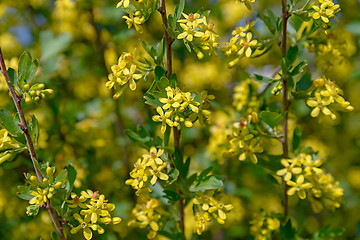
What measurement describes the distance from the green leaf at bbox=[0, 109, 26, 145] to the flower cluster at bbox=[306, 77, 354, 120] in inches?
37.6

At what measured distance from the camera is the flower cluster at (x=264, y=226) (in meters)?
1.60

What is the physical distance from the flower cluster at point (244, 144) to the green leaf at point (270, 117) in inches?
2.9

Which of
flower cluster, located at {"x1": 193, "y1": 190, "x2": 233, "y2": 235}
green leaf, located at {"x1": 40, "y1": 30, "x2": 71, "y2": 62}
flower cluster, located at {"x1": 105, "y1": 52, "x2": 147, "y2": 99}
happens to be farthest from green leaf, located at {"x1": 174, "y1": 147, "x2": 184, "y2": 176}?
green leaf, located at {"x1": 40, "y1": 30, "x2": 71, "y2": 62}

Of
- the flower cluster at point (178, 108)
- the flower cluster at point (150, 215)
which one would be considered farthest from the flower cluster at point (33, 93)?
the flower cluster at point (150, 215)

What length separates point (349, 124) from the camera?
3246 mm

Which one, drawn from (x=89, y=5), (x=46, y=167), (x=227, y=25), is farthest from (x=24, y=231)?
(x=227, y=25)

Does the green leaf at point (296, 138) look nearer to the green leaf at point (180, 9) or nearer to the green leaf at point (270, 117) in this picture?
the green leaf at point (270, 117)

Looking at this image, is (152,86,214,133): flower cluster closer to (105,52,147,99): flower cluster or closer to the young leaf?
(105,52,147,99): flower cluster

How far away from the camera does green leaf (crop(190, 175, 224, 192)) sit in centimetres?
136

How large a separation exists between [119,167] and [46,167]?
44.9 inches

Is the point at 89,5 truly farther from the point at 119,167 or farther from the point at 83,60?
the point at 119,167

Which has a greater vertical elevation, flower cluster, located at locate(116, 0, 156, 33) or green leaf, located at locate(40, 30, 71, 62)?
flower cluster, located at locate(116, 0, 156, 33)

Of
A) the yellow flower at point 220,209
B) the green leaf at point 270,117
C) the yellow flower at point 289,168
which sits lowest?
the yellow flower at point 220,209

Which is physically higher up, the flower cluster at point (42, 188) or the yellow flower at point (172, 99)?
the yellow flower at point (172, 99)
